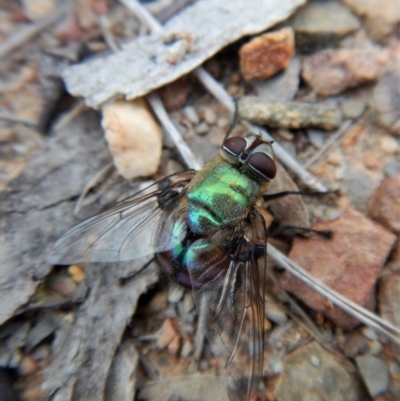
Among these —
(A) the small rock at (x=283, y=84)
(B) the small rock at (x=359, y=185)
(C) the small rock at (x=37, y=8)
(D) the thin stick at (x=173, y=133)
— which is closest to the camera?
(B) the small rock at (x=359, y=185)

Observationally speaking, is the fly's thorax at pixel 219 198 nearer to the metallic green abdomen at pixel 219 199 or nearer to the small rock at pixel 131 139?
the metallic green abdomen at pixel 219 199

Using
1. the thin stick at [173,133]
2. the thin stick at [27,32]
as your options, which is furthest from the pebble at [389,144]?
the thin stick at [27,32]

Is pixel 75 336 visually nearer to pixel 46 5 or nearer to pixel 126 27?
pixel 126 27

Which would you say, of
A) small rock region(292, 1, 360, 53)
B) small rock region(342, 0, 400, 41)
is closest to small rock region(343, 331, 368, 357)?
small rock region(292, 1, 360, 53)

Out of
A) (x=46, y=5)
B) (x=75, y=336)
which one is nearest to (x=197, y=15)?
(x=46, y=5)

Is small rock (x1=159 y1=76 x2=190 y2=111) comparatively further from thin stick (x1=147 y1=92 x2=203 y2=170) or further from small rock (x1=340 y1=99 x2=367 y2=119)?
small rock (x1=340 y1=99 x2=367 y2=119)

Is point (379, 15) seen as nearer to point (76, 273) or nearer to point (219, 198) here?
point (219, 198)

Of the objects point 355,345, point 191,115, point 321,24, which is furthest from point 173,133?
Result: point 355,345
